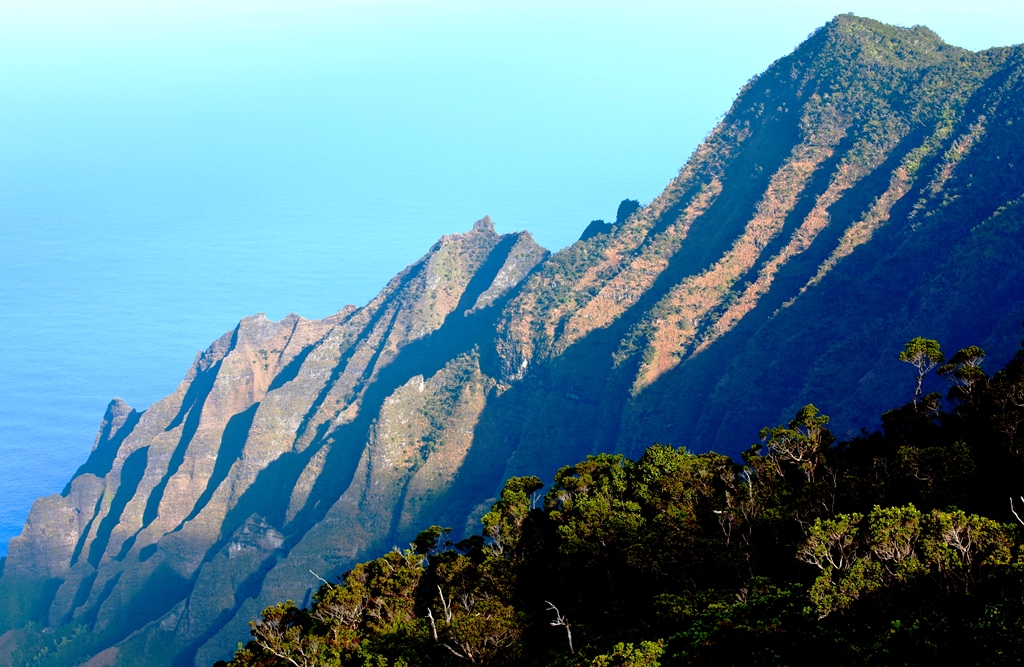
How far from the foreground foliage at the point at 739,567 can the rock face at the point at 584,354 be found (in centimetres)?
3216

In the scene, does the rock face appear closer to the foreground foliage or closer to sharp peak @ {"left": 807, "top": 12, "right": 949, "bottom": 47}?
sharp peak @ {"left": 807, "top": 12, "right": 949, "bottom": 47}

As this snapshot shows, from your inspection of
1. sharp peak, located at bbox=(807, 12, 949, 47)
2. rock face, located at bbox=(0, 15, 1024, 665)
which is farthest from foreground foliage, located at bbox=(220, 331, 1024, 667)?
sharp peak, located at bbox=(807, 12, 949, 47)

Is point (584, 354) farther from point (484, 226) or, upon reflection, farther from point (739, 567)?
point (739, 567)

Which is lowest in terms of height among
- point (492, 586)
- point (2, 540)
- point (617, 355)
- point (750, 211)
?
point (492, 586)

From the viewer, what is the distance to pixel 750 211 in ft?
438

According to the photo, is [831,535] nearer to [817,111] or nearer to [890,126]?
[890,126]

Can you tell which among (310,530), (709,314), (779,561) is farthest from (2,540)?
(779,561)

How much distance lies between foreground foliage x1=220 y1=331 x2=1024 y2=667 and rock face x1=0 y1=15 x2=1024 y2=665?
3216 cm

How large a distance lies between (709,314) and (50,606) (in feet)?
306

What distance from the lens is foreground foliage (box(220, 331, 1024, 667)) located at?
126 ft

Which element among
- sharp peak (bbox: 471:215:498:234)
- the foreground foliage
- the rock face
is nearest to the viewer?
the foreground foliage

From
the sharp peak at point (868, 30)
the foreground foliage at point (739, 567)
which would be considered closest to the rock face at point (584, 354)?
the sharp peak at point (868, 30)

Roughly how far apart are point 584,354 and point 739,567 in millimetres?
79195

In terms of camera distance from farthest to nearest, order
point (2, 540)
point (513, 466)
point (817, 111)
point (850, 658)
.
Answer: point (2, 540)
point (817, 111)
point (513, 466)
point (850, 658)
